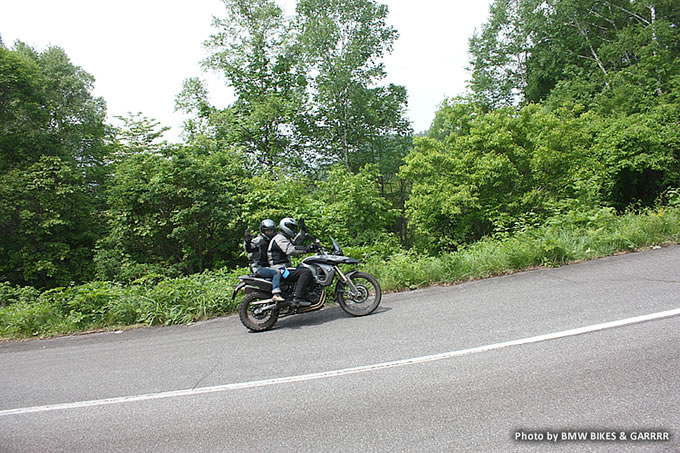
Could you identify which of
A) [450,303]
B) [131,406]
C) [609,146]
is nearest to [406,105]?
[609,146]

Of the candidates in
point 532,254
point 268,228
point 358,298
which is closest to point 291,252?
point 268,228

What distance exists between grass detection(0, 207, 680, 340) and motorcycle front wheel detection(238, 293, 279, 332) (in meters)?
1.35

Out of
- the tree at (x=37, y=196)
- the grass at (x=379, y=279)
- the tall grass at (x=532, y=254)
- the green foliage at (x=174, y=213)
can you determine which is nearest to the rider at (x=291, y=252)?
the grass at (x=379, y=279)

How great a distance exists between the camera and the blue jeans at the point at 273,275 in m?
6.24

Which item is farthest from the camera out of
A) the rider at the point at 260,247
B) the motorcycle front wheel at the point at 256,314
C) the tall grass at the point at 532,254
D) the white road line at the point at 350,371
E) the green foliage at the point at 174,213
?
the green foliage at the point at 174,213

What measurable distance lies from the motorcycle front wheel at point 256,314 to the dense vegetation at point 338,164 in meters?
1.42

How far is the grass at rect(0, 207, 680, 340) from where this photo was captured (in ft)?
24.4

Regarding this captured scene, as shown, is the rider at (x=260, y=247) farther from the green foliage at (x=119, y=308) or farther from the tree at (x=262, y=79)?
the tree at (x=262, y=79)

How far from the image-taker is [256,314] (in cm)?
630

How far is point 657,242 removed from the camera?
766 centimetres

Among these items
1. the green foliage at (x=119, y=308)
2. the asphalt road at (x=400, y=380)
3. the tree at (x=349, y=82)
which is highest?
the tree at (x=349, y=82)

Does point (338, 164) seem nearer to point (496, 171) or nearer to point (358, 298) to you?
point (496, 171)

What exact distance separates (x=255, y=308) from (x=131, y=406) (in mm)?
2416

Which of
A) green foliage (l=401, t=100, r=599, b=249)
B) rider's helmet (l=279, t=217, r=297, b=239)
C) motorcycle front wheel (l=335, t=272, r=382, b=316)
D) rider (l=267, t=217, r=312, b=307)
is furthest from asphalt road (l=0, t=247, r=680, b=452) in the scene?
green foliage (l=401, t=100, r=599, b=249)
